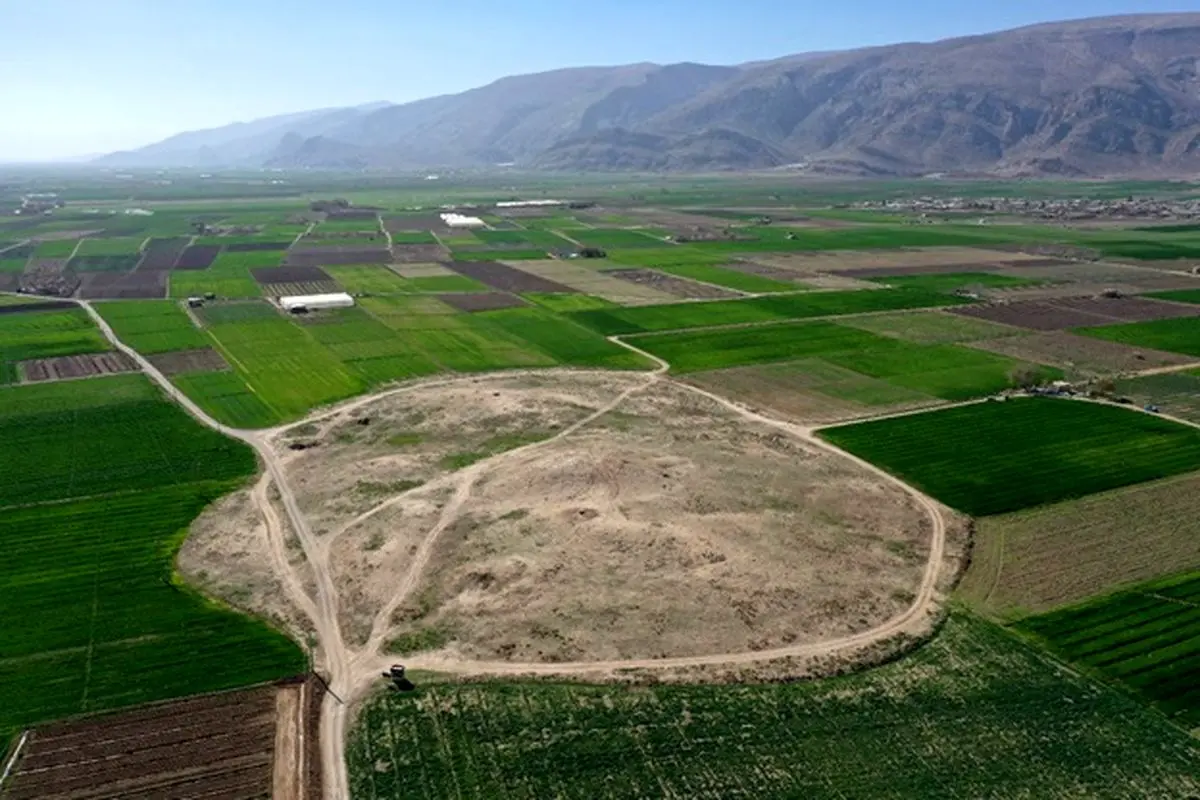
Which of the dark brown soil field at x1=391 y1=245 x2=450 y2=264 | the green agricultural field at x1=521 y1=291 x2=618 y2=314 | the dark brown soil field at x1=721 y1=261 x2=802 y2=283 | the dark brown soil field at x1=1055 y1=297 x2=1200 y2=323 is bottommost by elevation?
the dark brown soil field at x1=1055 y1=297 x2=1200 y2=323

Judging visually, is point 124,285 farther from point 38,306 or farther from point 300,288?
point 300,288

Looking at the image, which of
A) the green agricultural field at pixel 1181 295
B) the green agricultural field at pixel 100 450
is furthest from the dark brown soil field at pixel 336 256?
the green agricultural field at pixel 1181 295

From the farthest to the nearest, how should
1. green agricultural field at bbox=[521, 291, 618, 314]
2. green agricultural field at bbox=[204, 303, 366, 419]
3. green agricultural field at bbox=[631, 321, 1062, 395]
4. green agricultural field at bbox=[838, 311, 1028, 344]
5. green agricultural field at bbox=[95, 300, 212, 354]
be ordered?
green agricultural field at bbox=[521, 291, 618, 314], green agricultural field at bbox=[95, 300, 212, 354], green agricultural field at bbox=[838, 311, 1028, 344], green agricultural field at bbox=[631, 321, 1062, 395], green agricultural field at bbox=[204, 303, 366, 419]

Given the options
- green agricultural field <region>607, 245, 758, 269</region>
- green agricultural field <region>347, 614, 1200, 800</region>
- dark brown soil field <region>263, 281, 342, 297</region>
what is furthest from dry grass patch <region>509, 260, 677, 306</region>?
green agricultural field <region>347, 614, 1200, 800</region>

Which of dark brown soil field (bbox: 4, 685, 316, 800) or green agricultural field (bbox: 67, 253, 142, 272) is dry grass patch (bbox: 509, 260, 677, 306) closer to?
green agricultural field (bbox: 67, 253, 142, 272)

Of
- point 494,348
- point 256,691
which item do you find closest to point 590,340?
Result: point 494,348

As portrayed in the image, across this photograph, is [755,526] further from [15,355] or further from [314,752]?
[15,355]

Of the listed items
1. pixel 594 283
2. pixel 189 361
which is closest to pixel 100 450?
pixel 189 361
